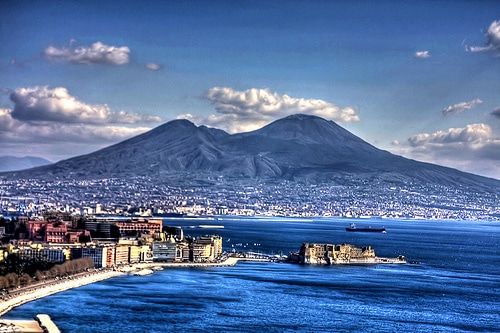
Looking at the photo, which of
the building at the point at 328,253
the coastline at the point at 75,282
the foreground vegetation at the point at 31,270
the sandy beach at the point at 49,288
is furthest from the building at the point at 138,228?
the sandy beach at the point at 49,288

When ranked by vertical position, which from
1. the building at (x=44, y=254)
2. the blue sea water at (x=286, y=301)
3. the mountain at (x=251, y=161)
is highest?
the mountain at (x=251, y=161)

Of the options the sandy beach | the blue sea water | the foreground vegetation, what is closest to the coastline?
the sandy beach

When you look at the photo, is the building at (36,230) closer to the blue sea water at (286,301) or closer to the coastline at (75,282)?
the coastline at (75,282)

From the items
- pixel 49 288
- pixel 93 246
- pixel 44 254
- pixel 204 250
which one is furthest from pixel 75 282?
pixel 204 250

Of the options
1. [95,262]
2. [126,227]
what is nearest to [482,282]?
[95,262]

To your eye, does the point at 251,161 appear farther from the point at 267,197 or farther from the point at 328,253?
the point at 328,253

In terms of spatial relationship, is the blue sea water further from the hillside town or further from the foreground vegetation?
the hillside town

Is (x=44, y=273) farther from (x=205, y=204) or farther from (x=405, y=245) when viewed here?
(x=205, y=204)
